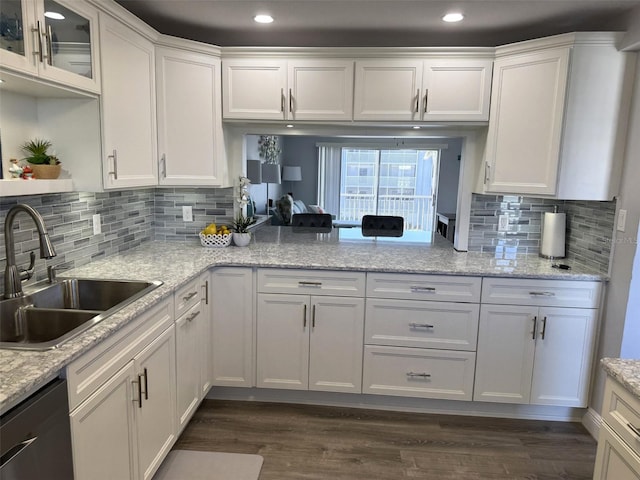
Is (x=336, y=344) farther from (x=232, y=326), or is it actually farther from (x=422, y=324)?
(x=232, y=326)

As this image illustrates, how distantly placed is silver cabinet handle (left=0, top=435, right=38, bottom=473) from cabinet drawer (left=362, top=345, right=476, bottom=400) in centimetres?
183

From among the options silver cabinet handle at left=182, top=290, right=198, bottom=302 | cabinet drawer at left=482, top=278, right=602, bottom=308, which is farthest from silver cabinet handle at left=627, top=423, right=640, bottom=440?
silver cabinet handle at left=182, top=290, right=198, bottom=302

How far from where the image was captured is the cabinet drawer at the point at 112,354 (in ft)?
4.32

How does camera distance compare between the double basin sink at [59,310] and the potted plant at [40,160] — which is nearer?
Answer: the double basin sink at [59,310]

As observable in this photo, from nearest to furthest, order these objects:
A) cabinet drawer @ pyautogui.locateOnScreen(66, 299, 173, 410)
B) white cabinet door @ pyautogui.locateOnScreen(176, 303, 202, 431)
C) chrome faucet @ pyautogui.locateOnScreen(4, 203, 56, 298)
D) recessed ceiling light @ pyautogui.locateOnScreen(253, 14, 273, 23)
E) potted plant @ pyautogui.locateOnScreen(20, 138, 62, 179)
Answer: cabinet drawer @ pyautogui.locateOnScreen(66, 299, 173, 410), chrome faucet @ pyautogui.locateOnScreen(4, 203, 56, 298), potted plant @ pyautogui.locateOnScreen(20, 138, 62, 179), white cabinet door @ pyautogui.locateOnScreen(176, 303, 202, 431), recessed ceiling light @ pyautogui.locateOnScreen(253, 14, 273, 23)

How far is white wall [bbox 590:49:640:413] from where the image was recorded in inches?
88.4

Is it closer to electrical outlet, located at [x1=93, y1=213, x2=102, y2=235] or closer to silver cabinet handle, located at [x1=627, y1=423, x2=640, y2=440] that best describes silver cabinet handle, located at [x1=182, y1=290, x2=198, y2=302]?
electrical outlet, located at [x1=93, y1=213, x2=102, y2=235]

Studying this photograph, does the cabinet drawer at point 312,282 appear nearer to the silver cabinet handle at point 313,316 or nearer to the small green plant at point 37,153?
the silver cabinet handle at point 313,316

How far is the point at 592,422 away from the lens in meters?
2.51

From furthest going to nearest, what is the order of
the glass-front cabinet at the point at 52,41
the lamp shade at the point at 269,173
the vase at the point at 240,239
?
1. the lamp shade at the point at 269,173
2. the vase at the point at 240,239
3. the glass-front cabinet at the point at 52,41

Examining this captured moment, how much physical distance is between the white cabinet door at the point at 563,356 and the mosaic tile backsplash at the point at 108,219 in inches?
87.3

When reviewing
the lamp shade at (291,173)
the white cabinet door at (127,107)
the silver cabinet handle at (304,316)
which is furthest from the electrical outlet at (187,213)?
the lamp shade at (291,173)

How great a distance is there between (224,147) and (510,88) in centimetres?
183

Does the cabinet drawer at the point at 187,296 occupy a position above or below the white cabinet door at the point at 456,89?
below
